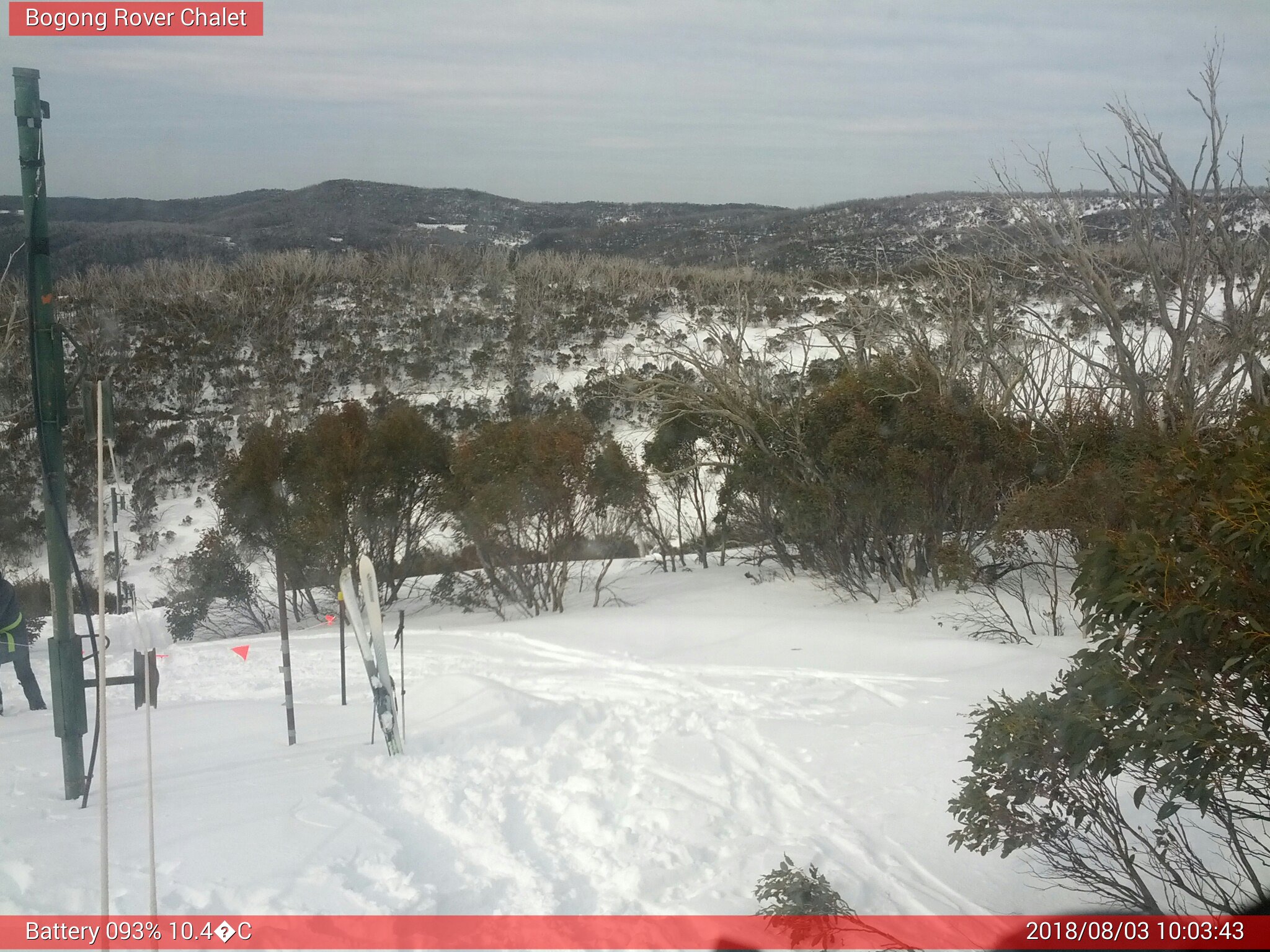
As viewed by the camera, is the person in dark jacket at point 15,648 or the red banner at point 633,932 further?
the person in dark jacket at point 15,648

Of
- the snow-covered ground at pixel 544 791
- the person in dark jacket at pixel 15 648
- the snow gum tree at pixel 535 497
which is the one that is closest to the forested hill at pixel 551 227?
the snow gum tree at pixel 535 497

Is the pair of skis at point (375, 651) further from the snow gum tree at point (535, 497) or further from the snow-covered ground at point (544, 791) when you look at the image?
the snow gum tree at point (535, 497)

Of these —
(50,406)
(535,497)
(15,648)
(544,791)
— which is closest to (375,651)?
(544,791)

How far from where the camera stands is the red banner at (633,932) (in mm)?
2891

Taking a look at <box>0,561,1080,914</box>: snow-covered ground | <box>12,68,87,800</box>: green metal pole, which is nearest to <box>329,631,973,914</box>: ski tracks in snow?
<box>0,561,1080,914</box>: snow-covered ground

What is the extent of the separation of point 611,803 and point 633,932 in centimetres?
143

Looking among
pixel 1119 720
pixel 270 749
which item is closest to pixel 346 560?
pixel 270 749

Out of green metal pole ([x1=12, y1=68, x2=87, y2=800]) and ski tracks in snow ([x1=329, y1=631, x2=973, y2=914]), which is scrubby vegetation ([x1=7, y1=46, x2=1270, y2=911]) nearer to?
green metal pole ([x1=12, y1=68, x2=87, y2=800])

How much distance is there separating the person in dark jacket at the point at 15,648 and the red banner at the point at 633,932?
4217 mm

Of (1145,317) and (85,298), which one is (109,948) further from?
(85,298)

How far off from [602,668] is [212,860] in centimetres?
599

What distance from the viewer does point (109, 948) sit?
109 inches

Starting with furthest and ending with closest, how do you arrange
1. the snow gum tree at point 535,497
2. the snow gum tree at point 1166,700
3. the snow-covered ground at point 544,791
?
the snow gum tree at point 535,497 < the snow-covered ground at point 544,791 < the snow gum tree at point 1166,700

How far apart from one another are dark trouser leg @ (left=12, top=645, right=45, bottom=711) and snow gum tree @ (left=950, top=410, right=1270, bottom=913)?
608 centimetres
